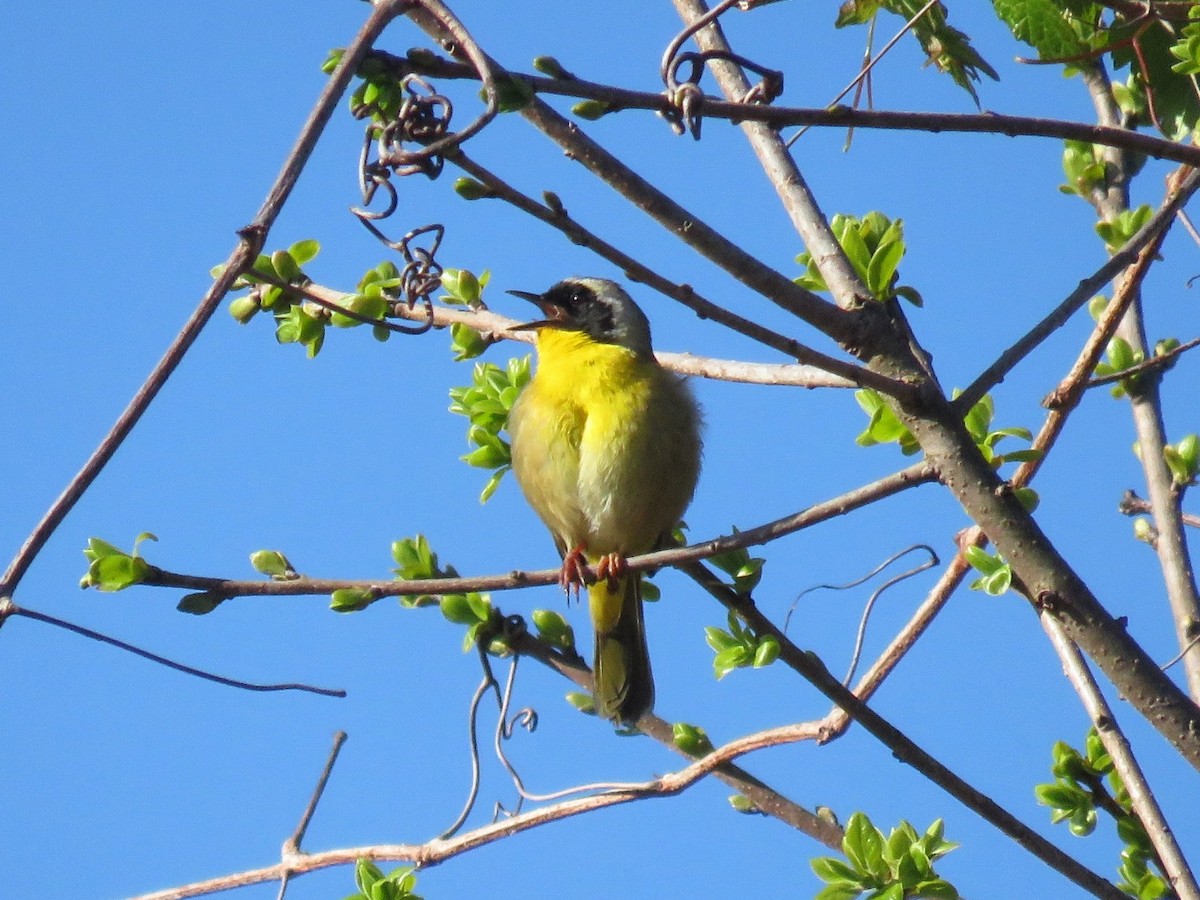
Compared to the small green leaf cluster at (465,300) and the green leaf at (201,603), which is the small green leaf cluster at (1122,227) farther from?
the green leaf at (201,603)

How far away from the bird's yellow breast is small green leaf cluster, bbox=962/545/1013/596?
1693 millimetres

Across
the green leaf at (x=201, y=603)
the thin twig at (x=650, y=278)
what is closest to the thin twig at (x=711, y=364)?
the thin twig at (x=650, y=278)

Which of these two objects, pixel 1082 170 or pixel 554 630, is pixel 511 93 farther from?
pixel 1082 170

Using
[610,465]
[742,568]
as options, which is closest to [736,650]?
[742,568]

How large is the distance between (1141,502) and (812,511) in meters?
1.64

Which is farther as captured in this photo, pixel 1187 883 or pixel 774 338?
pixel 1187 883

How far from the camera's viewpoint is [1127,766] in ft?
9.14

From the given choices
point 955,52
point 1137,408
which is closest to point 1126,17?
point 955,52

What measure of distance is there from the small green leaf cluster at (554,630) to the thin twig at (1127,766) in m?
1.22

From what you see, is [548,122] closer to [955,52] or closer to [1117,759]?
[955,52]

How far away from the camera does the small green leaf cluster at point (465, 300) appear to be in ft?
12.7

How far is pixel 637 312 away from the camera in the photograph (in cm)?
498

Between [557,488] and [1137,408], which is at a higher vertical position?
[557,488]

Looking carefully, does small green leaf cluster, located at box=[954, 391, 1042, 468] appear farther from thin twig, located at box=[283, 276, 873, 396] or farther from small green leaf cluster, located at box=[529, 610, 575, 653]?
small green leaf cluster, located at box=[529, 610, 575, 653]
